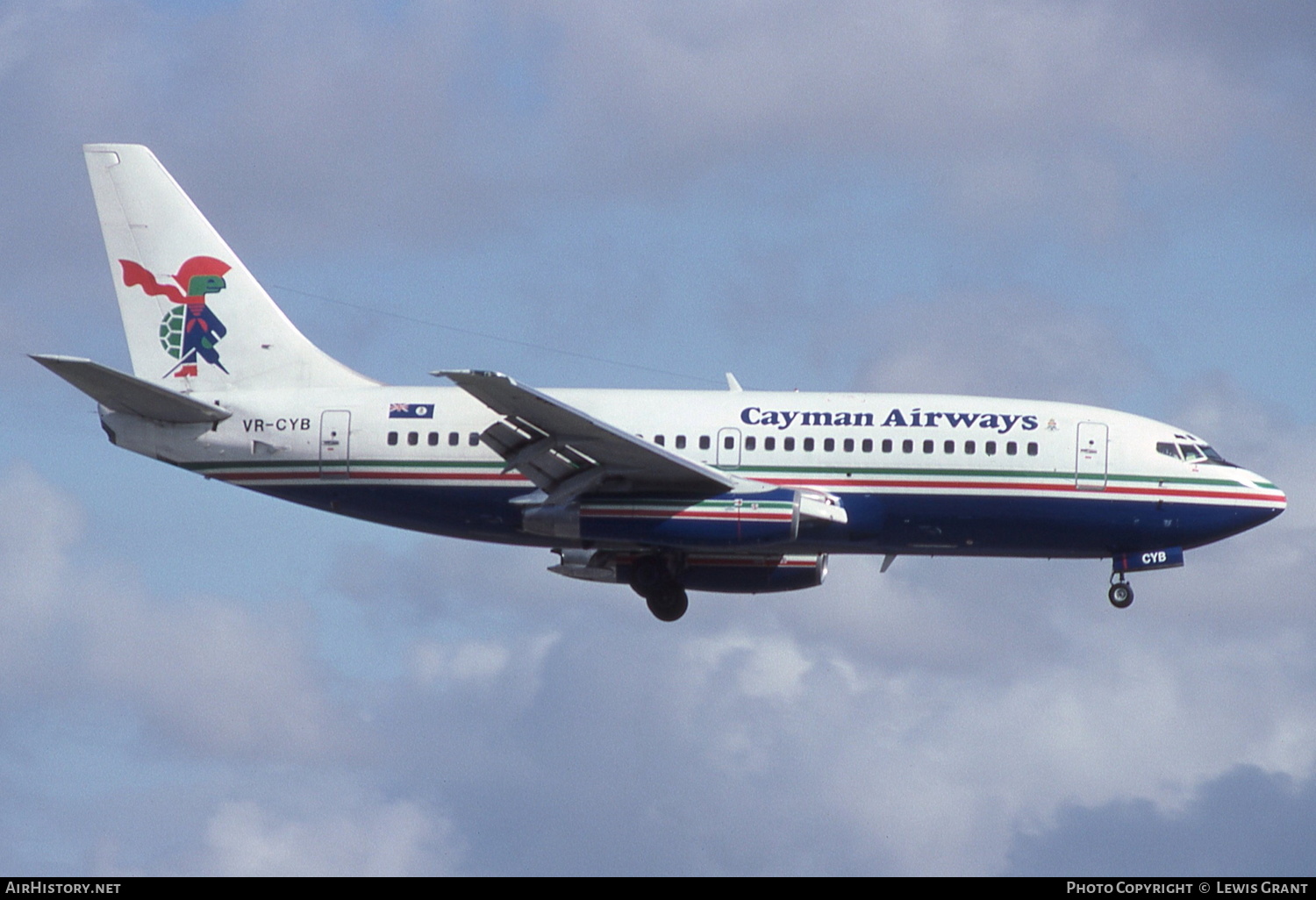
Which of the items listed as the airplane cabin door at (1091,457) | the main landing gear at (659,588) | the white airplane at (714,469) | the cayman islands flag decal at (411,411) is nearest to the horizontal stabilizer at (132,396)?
the white airplane at (714,469)

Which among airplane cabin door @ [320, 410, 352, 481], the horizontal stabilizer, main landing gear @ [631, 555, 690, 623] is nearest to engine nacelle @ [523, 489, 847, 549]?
main landing gear @ [631, 555, 690, 623]

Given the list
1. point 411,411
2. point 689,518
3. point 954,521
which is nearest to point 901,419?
point 954,521

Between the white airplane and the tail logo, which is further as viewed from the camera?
the tail logo

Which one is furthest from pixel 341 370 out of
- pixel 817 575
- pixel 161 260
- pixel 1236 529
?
pixel 1236 529

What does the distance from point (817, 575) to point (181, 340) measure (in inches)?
698

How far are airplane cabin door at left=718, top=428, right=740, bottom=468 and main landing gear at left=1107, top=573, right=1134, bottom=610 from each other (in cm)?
959

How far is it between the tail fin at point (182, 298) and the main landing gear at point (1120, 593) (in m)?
19.4

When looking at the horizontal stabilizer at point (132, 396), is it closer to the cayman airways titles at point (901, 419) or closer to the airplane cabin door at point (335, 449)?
the airplane cabin door at point (335, 449)

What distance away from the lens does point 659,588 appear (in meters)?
43.7

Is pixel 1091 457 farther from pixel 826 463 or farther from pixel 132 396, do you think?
pixel 132 396

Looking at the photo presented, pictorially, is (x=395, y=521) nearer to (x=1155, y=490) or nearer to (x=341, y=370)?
(x=341, y=370)

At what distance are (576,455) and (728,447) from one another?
12.9 feet

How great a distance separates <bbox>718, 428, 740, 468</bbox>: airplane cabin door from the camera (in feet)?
135

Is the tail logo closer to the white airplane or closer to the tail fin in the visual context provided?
the tail fin
